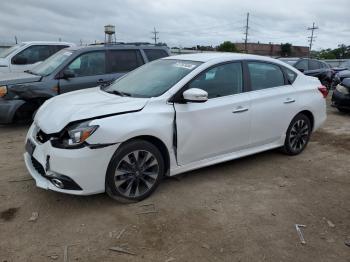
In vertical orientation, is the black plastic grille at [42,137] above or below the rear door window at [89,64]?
below

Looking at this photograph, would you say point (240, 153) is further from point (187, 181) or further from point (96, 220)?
point (96, 220)

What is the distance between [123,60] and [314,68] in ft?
31.5

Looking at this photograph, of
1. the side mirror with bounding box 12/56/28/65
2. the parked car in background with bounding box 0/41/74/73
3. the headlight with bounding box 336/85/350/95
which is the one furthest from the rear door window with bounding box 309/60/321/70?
the side mirror with bounding box 12/56/28/65

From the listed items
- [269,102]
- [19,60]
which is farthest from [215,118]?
[19,60]

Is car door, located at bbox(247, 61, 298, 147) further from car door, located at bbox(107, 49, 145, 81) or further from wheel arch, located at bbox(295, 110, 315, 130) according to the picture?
car door, located at bbox(107, 49, 145, 81)

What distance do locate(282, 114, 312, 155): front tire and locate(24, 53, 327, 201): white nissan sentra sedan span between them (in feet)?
0.08

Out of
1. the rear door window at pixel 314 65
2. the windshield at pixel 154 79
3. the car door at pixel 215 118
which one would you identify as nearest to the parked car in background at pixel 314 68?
the rear door window at pixel 314 65

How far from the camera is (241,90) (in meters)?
5.12

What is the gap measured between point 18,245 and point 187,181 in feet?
7.20

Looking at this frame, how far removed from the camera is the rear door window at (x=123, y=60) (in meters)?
8.26

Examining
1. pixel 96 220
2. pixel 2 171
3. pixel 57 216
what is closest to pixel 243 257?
pixel 96 220

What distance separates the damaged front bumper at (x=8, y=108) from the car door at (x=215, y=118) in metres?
4.22

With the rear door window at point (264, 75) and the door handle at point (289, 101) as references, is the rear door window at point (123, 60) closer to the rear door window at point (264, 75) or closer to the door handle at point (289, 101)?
the rear door window at point (264, 75)

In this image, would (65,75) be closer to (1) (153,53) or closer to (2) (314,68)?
(1) (153,53)
